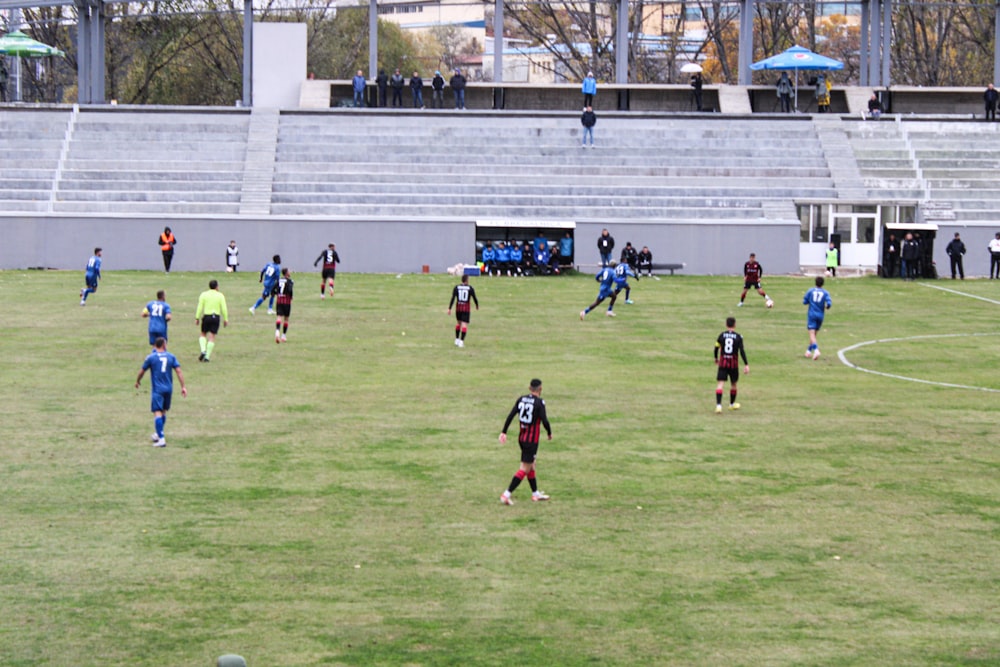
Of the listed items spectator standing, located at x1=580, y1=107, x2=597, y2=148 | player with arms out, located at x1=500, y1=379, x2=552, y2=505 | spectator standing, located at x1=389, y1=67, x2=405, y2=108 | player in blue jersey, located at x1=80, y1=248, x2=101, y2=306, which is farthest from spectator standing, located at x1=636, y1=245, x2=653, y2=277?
player with arms out, located at x1=500, y1=379, x2=552, y2=505

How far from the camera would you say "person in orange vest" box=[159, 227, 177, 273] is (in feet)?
160

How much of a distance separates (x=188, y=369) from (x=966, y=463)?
1532 centimetres

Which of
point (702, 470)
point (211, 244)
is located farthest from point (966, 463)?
point (211, 244)

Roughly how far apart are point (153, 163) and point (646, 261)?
69.3ft

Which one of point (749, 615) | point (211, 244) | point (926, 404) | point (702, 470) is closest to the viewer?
point (749, 615)

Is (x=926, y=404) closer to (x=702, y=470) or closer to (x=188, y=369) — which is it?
(x=702, y=470)

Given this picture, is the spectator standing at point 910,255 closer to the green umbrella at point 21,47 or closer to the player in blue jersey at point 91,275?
the player in blue jersey at point 91,275

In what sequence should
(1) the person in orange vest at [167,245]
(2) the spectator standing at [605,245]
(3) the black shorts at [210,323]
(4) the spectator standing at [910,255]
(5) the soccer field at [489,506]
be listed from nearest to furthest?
(5) the soccer field at [489,506], (3) the black shorts at [210,323], (2) the spectator standing at [605,245], (1) the person in orange vest at [167,245], (4) the spectator standing at [910,255]

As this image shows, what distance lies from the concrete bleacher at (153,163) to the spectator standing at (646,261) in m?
15.9

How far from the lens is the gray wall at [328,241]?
52.2m

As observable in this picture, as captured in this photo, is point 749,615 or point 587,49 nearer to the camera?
point 749,615

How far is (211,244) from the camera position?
52.3 metres

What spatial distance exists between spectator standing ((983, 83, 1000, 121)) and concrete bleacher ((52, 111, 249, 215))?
33060mm

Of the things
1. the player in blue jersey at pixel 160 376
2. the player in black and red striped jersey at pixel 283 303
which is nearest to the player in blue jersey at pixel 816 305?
the player in black and red striped jersey at pixel 283 303
